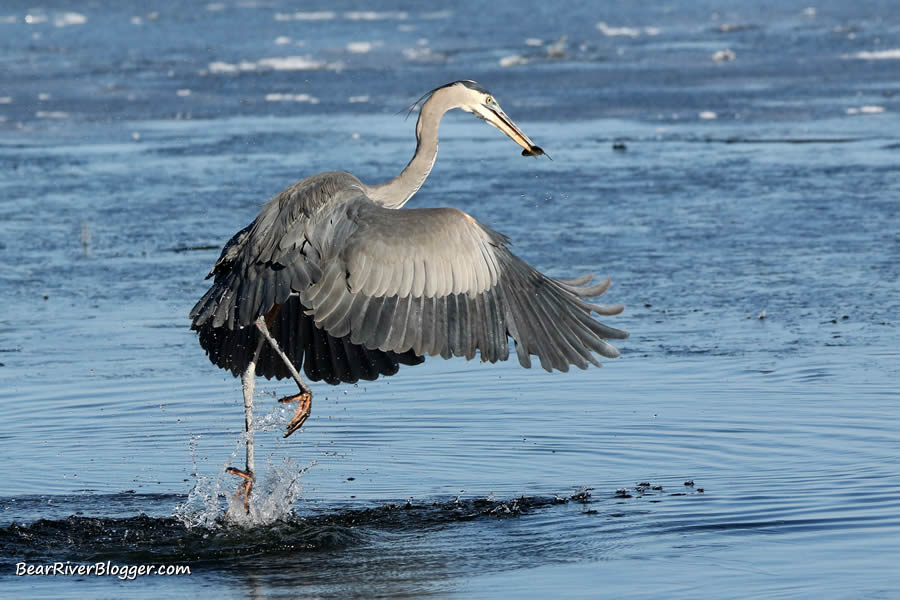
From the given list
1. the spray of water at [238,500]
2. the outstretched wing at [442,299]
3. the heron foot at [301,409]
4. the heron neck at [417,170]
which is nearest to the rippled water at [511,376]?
the spray of water at [238,500]

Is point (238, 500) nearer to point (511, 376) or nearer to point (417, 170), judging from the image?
A: point (417, 170)

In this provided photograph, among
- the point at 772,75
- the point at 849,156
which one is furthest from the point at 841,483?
the point at 772,75

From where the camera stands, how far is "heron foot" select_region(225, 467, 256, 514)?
7.13m

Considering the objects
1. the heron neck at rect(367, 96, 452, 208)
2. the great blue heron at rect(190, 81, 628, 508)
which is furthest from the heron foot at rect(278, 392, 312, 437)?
the heron neck at rect(367, 96, 452, 208)

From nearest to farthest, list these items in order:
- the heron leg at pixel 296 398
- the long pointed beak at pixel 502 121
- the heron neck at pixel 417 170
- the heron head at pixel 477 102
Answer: the heron leg at pixel 296 398, the heron neck at pixel 417 170, the heron head at pixel 477 102, the long pointed beak at pixel 502 121

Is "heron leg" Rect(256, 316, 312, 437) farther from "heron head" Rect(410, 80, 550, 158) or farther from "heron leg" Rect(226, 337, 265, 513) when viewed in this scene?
"heron head" Rect(410, 80, 550, 158)

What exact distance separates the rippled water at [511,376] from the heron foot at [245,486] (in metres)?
0.08

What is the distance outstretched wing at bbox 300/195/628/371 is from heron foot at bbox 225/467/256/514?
0.92 m

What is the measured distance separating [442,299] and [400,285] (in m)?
0.19

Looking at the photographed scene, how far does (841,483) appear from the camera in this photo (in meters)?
6.95

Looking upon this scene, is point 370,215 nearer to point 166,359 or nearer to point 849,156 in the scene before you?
point 166,359

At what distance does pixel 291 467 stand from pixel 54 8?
32.9 metres

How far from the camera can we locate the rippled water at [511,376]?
6.40 metres

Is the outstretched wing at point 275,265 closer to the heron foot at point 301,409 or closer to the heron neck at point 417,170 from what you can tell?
the heron neck at point 417,170
